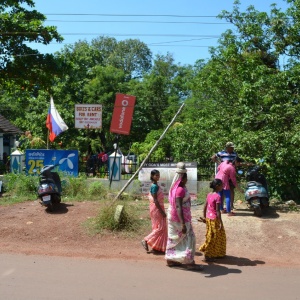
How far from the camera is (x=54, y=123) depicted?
1555 cm

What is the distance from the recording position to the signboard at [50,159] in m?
13.6

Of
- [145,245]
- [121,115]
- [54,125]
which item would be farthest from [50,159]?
[145,245]

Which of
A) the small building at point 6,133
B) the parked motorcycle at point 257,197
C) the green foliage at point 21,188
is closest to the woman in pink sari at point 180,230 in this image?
the parked motorcycle at point 257,197

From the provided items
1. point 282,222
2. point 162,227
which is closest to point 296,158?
point 282,222

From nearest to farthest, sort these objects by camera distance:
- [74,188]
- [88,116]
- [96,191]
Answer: [96,191]
[74,188]
[88,116]

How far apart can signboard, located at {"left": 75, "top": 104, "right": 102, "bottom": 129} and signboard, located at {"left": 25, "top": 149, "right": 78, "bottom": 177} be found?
1.38 metres

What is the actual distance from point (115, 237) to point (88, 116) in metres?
7.42

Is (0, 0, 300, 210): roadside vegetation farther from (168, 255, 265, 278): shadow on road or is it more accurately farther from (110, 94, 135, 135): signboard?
(168, 255, 265, 278): shadow on road

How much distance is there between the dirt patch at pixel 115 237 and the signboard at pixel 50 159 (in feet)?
12.8

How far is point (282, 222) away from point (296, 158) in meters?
2.09

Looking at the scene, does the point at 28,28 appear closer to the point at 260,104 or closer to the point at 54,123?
the point at 54,123

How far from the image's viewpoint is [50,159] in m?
13.6

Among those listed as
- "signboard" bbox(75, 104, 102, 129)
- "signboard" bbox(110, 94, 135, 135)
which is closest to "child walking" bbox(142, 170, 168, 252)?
"signboard" bbox(110, 94, 135, 135)

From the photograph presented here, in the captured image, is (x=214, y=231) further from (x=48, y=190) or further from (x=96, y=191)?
(x=96, y=191)
